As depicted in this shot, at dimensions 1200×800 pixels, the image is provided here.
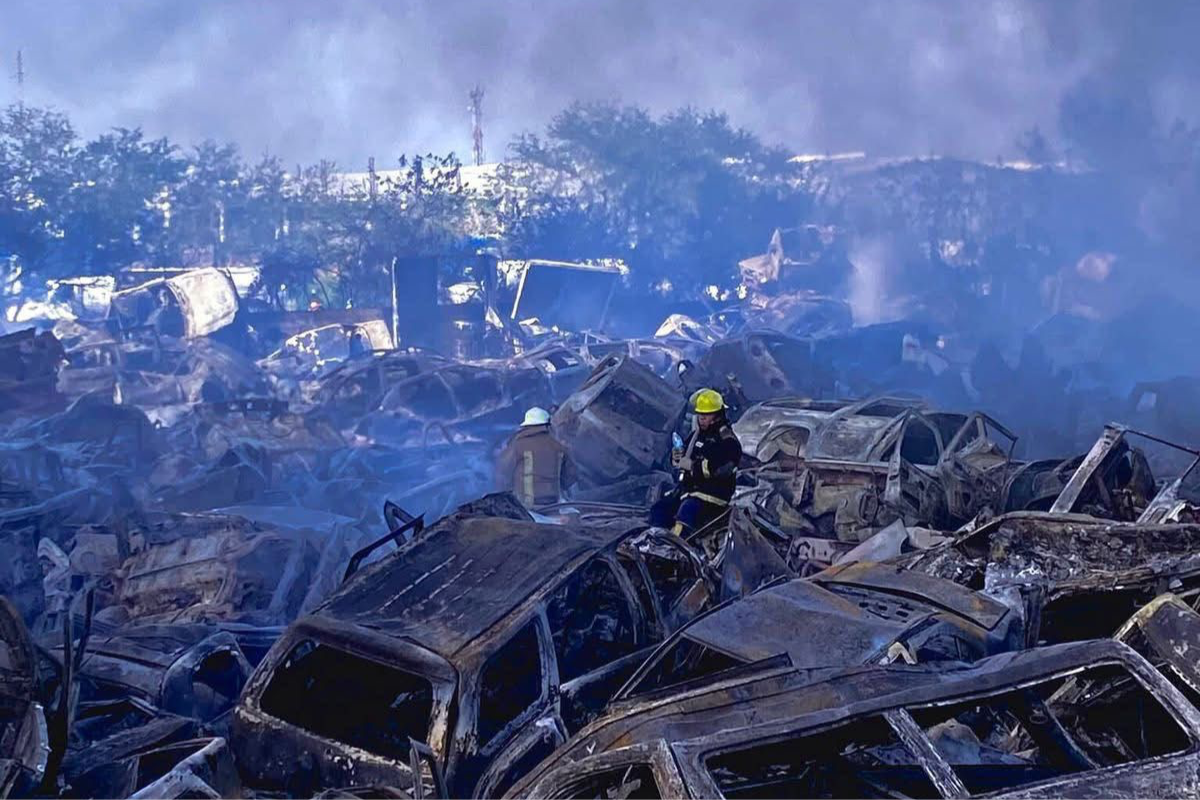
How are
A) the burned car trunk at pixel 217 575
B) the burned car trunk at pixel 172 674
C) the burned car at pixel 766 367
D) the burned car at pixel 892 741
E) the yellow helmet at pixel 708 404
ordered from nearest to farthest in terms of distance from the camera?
the burned car at pixel 892 741 → the burned car trunk at pixel 172 674 → the burned car trunk at pixel 217 575 → the yellow helmet at pixel 708 404 → the burned car at pixel 766 367

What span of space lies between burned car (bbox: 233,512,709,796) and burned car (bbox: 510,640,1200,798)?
786 millimetres

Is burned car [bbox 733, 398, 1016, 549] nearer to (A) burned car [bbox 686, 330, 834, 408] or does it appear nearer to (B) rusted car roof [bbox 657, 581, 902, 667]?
(B) rusted car roof [bbox 657, 581, 902, 667]

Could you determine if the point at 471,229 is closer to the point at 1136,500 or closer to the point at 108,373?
the point at 108,373

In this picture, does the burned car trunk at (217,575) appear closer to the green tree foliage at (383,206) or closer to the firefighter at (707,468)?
the firefighter at (707,468)

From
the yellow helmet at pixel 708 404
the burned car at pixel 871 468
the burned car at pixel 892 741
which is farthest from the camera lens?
the burned car at pixel 871 468

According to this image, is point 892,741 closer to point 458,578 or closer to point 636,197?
point 458,578

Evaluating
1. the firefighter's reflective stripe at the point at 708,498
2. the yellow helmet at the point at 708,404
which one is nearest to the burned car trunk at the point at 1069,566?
the firefighter's reflective stripe at the point at 708,498

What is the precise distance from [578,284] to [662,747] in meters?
27.9

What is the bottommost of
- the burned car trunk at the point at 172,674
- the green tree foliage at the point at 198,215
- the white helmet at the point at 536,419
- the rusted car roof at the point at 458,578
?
the burned car trunk at the point at 172,674

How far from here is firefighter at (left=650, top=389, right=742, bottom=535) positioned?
25.4 feet

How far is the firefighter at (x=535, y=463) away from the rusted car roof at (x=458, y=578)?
5.39 m

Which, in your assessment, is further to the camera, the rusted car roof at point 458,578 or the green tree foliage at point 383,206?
the green tree foliage at point 383,206

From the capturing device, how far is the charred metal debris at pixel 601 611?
335cm

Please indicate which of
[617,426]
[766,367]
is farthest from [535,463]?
[766,367]
